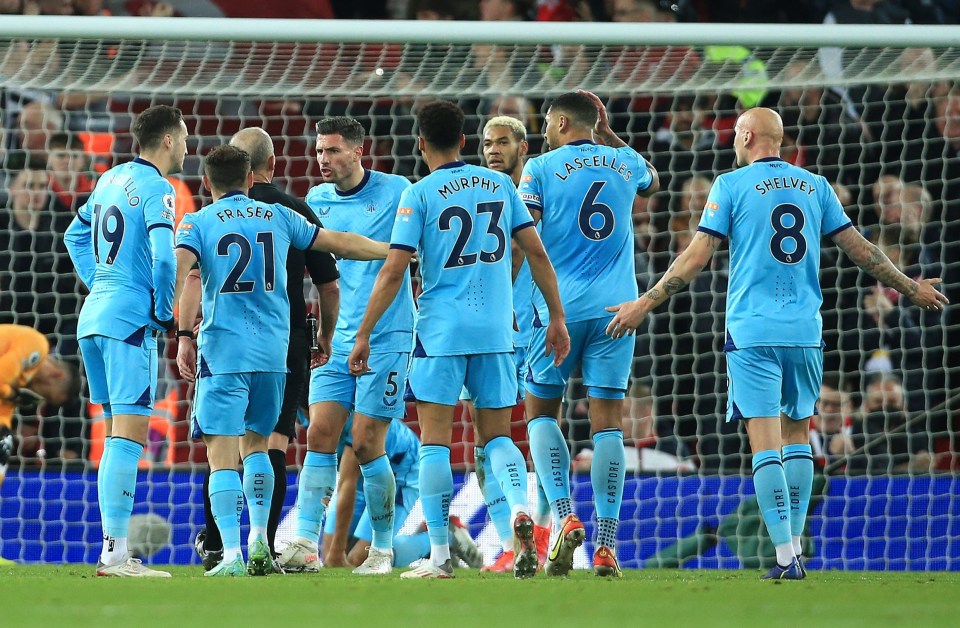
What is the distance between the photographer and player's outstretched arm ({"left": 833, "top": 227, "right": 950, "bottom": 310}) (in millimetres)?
6918

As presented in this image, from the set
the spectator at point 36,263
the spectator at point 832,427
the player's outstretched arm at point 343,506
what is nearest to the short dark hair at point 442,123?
the player's outstretched arm at point 343,506

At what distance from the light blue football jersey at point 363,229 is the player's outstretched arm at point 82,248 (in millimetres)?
1212

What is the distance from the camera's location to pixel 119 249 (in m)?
6.78

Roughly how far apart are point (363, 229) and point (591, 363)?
1.46 metres

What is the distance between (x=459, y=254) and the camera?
6.57 m

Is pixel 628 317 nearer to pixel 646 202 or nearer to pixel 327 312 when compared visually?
pixel 327 312

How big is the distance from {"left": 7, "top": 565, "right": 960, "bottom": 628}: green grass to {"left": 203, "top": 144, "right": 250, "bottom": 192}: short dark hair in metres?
1.81

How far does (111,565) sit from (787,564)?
10.1 feet

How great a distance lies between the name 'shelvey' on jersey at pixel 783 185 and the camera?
6.81 metres

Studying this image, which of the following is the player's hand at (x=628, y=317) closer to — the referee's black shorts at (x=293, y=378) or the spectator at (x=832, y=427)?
the referee's black shorts at (x=293, y=378)

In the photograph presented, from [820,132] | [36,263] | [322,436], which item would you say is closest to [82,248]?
[322,436]

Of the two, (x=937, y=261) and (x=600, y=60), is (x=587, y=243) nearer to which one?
(x=600, y=60)

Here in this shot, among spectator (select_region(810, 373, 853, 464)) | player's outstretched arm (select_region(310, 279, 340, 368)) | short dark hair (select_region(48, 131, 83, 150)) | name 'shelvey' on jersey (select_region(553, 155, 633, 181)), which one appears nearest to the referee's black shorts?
player's outstretched arm (select_region(310, 279, 340, 368))

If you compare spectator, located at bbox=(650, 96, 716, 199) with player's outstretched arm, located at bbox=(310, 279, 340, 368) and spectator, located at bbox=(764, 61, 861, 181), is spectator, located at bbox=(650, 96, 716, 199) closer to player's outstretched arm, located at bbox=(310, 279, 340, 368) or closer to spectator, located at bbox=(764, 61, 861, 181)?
spectator, located at bbox=(764, 61, 861, 181)
